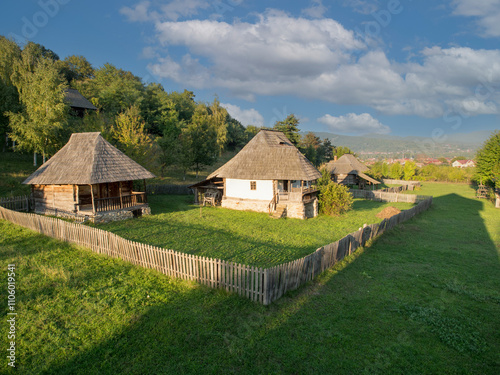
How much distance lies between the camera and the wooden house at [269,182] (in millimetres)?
20734

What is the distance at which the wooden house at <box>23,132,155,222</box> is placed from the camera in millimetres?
16469

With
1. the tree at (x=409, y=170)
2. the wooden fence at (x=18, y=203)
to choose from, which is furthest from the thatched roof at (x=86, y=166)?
the tree at (x=409, y=170)

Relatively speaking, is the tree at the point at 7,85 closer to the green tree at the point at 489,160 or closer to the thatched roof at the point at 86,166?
the thatched roof at the point at 86,166

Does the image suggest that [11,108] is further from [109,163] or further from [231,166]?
[231,166]

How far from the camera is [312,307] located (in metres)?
7.63

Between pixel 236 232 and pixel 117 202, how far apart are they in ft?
27.8

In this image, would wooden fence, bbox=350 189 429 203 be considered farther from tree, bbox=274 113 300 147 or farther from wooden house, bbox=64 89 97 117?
wooden house, bbox=64 89 97 117

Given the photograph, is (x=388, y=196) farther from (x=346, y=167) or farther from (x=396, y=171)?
(x=396, y=171)

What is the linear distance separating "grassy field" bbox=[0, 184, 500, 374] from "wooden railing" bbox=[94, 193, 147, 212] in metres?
5.96

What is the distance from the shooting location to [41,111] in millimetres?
22922

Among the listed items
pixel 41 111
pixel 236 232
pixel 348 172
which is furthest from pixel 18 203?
pixel 348 172

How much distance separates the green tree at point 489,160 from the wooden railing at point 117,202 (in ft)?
120

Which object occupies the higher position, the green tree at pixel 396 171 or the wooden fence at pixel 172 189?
the green tree at pixel 396 171

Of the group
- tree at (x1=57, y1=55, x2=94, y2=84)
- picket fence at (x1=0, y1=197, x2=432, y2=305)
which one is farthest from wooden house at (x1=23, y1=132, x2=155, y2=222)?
tree at (x1=57, y1=55, x2=94, y2=84)
